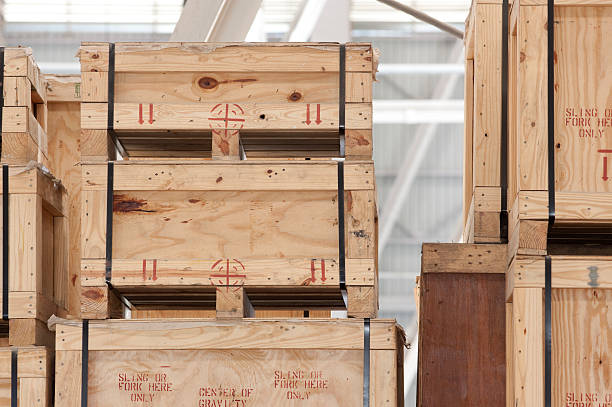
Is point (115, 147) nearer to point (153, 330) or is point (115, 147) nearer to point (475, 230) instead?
point (153, 330)

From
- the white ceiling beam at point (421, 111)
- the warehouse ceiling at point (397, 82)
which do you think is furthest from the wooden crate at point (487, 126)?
the white ceiling beam at point (421, 111)

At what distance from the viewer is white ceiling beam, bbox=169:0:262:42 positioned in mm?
8789

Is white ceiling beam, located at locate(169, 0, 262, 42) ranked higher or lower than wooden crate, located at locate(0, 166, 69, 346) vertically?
higher

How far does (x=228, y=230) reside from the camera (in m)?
5.71

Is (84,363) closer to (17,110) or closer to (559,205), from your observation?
(17,110)

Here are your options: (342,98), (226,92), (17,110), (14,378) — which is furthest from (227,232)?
(17,110)

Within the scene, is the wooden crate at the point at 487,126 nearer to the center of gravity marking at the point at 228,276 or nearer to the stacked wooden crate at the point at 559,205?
the stacked wooden crate at the point at 559,205

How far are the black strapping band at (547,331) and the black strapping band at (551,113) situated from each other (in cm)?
24

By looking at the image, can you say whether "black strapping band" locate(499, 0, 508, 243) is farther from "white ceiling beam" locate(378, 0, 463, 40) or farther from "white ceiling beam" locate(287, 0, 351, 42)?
Result: "white ceiling beam" locate(287, 0, 351, 42)

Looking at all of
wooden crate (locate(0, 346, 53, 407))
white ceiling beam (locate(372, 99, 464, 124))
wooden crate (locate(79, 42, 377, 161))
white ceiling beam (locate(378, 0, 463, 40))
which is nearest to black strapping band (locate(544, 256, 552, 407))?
wooden crate (locate(79, 42, 377, 161))

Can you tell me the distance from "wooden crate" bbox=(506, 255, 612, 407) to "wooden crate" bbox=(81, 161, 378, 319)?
0.88 metres

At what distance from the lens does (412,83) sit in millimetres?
20719

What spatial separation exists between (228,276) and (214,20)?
12.3 feet

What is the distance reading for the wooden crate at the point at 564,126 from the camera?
16.9ft
